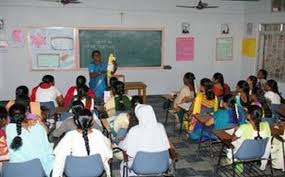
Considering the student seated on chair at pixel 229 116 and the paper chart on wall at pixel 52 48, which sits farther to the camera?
the paper chart on wall at pixel 52 48

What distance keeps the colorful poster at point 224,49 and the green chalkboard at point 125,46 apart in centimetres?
176

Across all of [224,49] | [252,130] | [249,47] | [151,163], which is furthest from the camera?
[224,49]

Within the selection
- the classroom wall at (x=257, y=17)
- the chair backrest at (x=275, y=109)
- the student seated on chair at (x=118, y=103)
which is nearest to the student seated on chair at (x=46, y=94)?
the student seated on chair at (x=118, y=103)

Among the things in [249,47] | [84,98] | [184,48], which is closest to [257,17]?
[249,47]

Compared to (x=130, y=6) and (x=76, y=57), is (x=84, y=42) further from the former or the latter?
(x=130, y=6)

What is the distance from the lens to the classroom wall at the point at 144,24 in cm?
864

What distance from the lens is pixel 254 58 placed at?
9.65m

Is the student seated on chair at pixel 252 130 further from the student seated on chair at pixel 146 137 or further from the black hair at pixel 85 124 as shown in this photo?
the black hair at pixel 85 124

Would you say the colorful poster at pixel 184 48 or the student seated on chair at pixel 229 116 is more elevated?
the colorful poster at pixel 184 48

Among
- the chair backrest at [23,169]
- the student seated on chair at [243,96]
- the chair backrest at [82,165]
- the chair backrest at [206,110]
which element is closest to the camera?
the chair backrest at [23,169]

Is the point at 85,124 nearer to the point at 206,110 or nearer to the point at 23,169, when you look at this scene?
the point at 23,169

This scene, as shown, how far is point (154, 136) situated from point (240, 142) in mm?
1146

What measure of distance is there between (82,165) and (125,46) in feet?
21.0

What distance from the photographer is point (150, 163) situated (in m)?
Result: 3.47
